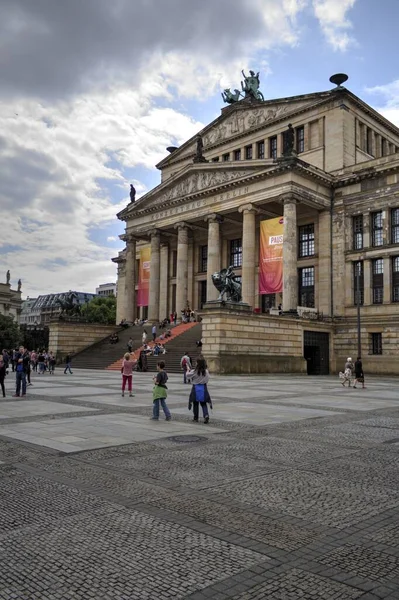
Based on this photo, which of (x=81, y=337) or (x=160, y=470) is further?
(x=81, y=337)

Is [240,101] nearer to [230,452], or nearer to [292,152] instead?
[292,152]

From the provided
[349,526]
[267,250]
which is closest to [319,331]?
[267,250]

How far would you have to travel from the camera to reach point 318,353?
149ft

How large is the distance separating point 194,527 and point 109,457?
11.9 ft

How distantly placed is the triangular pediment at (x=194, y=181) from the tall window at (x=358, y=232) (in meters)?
9.41

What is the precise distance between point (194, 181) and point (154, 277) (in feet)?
36.5

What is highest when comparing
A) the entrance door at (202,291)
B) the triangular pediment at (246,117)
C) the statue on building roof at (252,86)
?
the statue on building roof at (252,86)

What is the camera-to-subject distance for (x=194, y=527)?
5.46 m

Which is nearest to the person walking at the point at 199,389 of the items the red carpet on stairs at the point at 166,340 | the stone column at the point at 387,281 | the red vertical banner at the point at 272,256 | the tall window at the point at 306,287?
the red carpet on stairs at the point at 166,340

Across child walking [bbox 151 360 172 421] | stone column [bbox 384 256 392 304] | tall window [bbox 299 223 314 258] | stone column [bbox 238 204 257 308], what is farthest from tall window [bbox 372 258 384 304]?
child walking [bbox 151 360 172 421]

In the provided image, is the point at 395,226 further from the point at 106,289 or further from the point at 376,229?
the point at 106,289

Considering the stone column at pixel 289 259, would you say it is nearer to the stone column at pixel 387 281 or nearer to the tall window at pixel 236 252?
the stone column at pixel 387 281

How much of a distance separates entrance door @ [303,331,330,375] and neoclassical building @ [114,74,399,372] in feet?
0.47

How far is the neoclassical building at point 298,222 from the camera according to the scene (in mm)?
43469
